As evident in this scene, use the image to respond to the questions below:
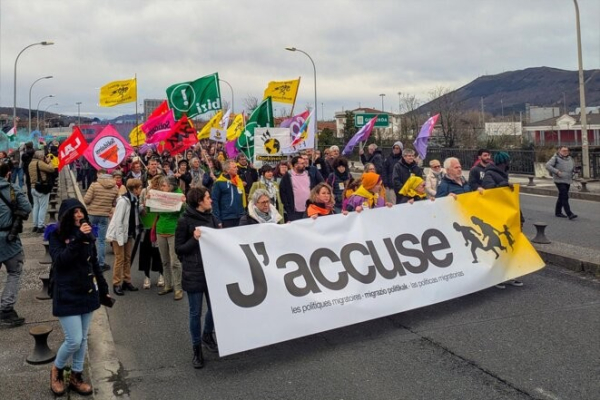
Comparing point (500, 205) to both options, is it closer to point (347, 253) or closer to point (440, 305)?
point (440, 305)

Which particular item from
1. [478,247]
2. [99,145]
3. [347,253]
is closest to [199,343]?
[347,253]

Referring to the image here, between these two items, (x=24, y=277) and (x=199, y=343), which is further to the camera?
(x=24, y=277)

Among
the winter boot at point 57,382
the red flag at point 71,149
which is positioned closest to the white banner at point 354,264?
the winter boot at point 57,382

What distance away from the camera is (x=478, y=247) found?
22.3 feet

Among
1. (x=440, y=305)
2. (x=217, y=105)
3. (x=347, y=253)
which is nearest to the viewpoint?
(x=347, y=253)

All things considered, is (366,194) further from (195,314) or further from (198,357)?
(198,357)

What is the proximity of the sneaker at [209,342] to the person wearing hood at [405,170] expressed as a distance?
17.6 feet

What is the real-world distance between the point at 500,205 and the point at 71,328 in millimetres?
5604

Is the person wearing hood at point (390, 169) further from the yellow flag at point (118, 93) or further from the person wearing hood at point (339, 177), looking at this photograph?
the yellow flag at point (118, 93)

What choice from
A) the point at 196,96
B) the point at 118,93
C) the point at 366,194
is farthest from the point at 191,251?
the point at 118,93

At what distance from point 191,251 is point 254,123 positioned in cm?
797

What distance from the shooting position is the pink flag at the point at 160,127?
42.3 feet

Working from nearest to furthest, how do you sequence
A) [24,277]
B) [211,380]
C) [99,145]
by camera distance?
[211,380] < [24,277] < [99,145]

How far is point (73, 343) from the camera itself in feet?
14.0
